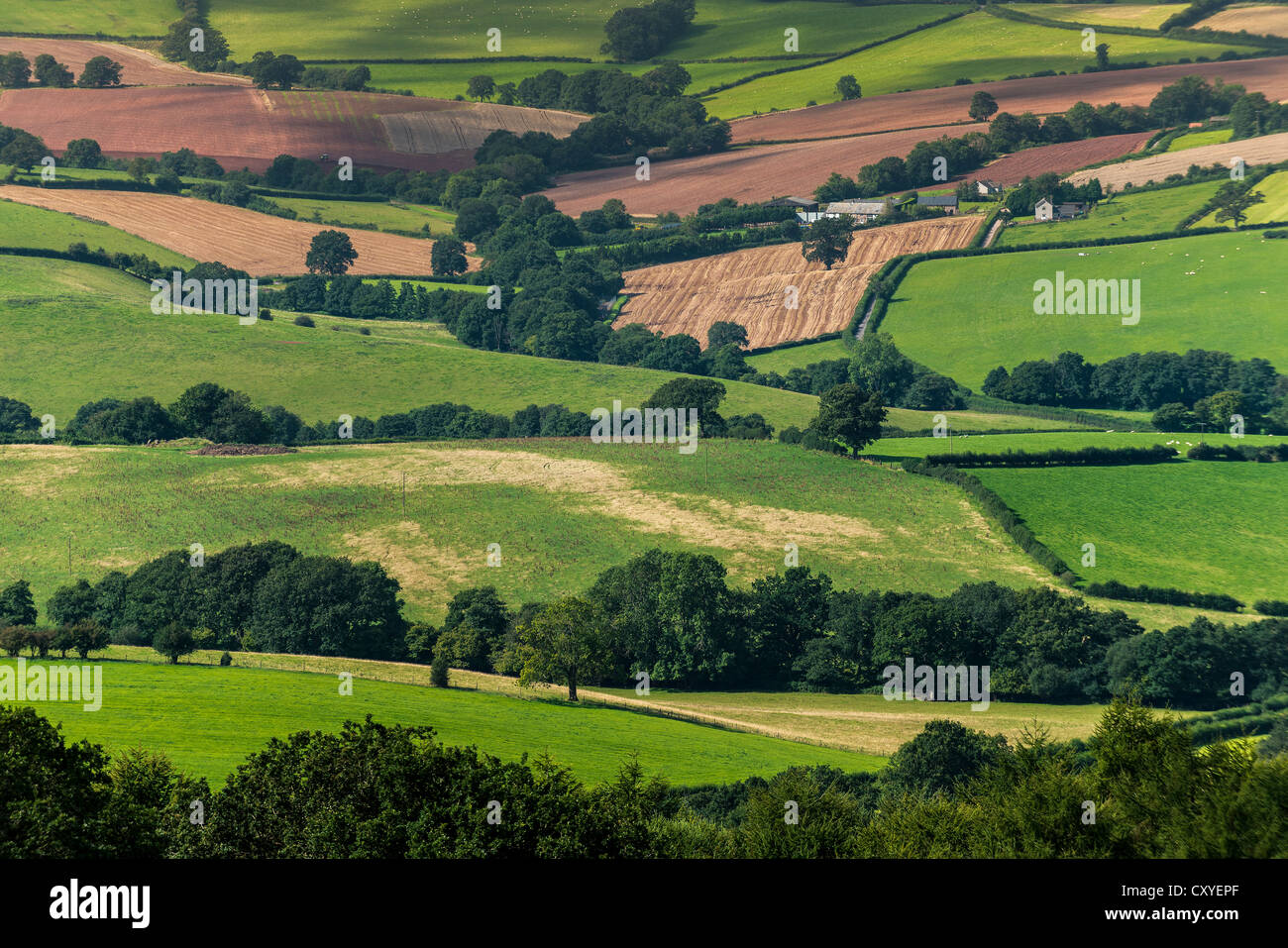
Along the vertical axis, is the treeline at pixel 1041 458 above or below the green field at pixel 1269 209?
below

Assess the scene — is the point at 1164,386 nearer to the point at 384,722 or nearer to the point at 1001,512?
the point at 1001,512

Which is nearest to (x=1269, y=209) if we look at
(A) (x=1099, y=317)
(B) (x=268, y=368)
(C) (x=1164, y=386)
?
(A) (x=1099, y=317)

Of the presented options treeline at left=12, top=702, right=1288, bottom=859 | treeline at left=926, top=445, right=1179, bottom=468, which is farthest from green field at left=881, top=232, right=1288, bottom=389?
treeline at left=12, top=702, right=1288, bottom=859

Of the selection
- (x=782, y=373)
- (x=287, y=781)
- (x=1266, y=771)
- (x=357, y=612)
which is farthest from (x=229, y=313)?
(x=1266, y=771)

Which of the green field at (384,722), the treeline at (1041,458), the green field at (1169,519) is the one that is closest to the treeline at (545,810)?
the green field at (384,722)

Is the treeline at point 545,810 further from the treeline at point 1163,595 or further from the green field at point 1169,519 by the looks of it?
the green field at point 1169,519

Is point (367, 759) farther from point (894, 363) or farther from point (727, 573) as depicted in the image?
point (894, 363)

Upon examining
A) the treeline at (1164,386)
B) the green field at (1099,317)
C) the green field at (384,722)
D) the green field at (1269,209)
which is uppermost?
the green field at (1269,209)
